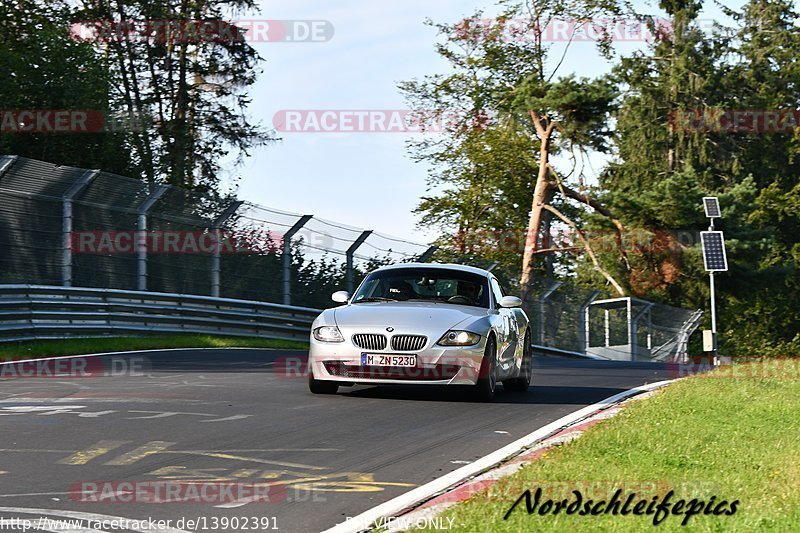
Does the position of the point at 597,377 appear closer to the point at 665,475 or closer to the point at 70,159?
the point at 665,475

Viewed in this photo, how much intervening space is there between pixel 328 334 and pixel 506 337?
90.7 inches

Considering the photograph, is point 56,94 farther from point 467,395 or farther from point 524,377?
point 467,395

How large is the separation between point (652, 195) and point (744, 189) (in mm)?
6247

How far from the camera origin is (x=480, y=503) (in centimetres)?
638

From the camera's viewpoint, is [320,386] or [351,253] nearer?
[320,386]

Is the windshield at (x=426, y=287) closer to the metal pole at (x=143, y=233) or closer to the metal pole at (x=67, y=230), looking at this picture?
the metal pole at (x=67, y=230)

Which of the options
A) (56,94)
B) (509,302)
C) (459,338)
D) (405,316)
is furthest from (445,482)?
(56,94)

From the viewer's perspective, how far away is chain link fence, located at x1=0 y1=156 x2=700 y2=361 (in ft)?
69.3

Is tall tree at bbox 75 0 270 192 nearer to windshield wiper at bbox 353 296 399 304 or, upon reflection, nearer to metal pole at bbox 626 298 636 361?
metal pole at bbox 626 298 636 361

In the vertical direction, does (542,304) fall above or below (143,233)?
below

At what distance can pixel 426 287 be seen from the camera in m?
13.7

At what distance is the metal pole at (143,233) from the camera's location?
23.5 m

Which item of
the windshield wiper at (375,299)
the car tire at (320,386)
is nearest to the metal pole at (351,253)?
the windshield wiper at (375,299)

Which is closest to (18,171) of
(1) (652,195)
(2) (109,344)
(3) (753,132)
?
(2) (109,344)
